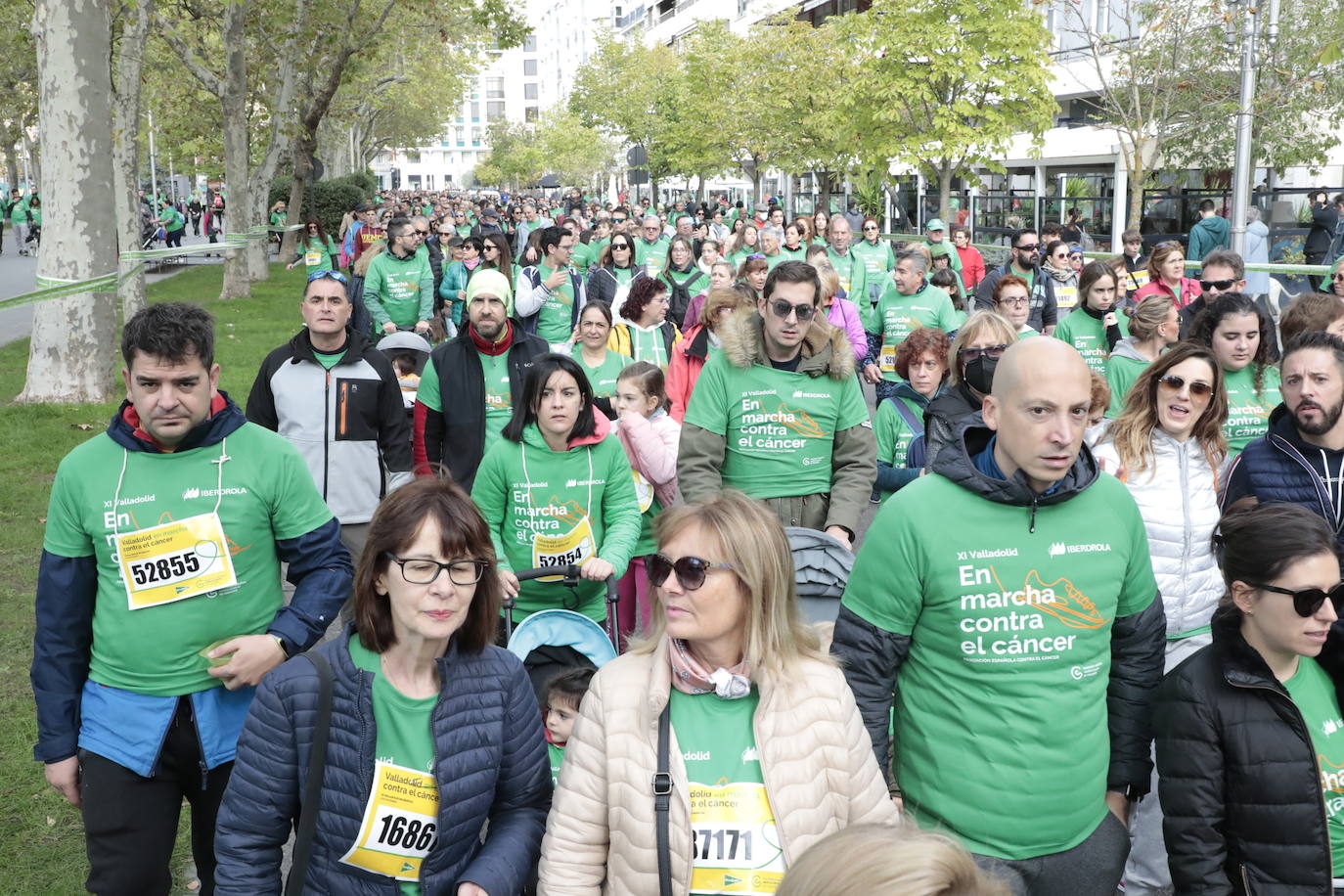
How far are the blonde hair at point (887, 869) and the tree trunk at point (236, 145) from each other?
2439cm

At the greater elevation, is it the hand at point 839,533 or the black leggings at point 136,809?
the hand at point 839,533

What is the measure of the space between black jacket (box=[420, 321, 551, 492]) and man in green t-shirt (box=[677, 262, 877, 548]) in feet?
5.01

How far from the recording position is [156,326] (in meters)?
3.75

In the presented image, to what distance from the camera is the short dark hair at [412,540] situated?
319 centimetres

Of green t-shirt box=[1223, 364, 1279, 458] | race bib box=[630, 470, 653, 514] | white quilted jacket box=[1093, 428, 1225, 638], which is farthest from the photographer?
race bib box=[630, 470, 653, 514]

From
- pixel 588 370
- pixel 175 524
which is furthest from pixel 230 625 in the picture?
pixel 588 370

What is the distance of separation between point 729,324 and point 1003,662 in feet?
9.09

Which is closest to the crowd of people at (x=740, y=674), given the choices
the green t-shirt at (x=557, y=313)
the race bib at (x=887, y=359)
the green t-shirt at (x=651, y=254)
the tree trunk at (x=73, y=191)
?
the race bib at (x=887, y=359)

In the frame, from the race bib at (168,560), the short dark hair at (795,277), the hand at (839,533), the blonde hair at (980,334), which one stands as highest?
the short dark hair at (795,277)

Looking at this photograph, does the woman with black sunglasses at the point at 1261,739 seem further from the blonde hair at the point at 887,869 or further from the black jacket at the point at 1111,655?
the blonde hair at the point at 887,869

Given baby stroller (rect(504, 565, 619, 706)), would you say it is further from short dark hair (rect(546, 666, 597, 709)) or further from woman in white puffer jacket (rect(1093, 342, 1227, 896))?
woman in white puffer jacket (rect(1093, 342, 1227, 896))

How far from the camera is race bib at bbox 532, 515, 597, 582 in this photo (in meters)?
5.53

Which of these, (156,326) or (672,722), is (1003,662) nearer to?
(672,722)

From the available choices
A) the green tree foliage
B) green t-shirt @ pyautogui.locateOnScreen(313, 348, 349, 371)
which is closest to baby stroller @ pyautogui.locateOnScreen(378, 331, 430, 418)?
green t-shirt @ pyautogui.locateOnScreen(313, 348, 349, 371)
